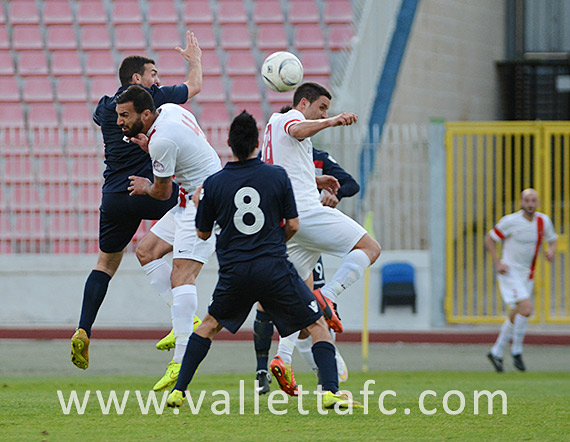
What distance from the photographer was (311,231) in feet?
24.5

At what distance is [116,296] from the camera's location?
15.5 meters

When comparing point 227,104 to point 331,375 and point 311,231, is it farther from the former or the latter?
point 331,375

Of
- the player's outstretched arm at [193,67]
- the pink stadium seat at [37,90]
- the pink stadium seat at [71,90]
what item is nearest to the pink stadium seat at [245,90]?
the pink stadium seat at [71,90]

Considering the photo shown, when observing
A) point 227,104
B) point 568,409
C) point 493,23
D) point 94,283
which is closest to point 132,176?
point 94,283

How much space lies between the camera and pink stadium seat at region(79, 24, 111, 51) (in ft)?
56.7

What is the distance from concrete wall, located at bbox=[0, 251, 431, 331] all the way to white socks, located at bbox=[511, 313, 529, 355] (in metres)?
2.88

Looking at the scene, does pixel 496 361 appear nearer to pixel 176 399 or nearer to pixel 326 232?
pixel 326 232

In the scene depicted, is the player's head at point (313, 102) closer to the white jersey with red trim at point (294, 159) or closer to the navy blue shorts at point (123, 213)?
the white jersey with red trim at point (294, 159)

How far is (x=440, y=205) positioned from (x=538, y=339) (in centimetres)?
241

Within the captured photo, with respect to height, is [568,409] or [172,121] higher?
[172,121]

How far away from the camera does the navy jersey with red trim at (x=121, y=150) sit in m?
8.01

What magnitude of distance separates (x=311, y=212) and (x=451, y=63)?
1319cm

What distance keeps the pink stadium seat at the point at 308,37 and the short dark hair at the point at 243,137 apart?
35.0 feet

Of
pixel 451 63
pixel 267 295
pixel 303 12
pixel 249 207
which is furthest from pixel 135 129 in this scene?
pixel 451 63
